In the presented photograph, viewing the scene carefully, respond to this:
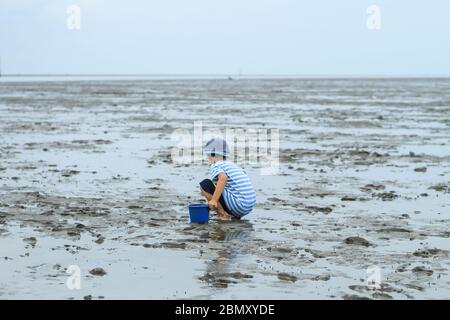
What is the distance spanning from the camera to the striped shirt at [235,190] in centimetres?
1105

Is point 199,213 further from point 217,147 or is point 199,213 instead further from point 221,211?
point 217,147

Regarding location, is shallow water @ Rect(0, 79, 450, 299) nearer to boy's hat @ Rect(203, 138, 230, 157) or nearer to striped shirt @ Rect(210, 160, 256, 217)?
striped shirt @ Rect(210, 160, 256, 217)

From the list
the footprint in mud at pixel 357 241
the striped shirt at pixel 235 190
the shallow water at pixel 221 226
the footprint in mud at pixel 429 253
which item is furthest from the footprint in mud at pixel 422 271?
the striped shirt at pixel 235 190

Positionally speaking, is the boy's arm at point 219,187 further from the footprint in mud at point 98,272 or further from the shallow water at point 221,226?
the footprint in mud at point 98,272

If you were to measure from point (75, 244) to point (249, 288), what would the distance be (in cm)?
277

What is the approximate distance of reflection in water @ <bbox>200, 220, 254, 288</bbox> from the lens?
8.04 metres

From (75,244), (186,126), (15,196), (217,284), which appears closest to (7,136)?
(186,126)

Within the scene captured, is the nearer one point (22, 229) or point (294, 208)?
point (22, 229)

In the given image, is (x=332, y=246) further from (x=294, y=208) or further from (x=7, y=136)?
(x=7, y=136)

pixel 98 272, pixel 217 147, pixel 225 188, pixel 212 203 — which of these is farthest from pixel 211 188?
pixel 98 272

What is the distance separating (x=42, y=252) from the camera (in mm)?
9094

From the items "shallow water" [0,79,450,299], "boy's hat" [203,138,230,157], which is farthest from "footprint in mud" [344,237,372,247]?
"boy's hat" [203,138,230,157]

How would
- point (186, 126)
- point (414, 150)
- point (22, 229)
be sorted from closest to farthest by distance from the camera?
point (22, 229) → point (414, 150) → point (186, 126)

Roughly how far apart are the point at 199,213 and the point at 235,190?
71cm
